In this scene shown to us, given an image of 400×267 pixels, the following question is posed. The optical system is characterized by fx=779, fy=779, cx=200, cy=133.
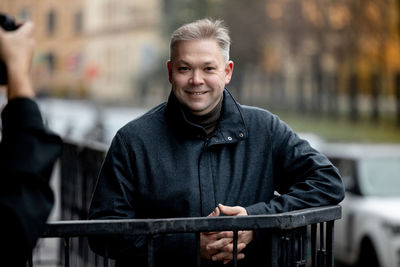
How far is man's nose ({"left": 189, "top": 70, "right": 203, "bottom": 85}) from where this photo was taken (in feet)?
10.4

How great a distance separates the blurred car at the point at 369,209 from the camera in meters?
8.45

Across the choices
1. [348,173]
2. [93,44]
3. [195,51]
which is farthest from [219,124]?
[93,44]

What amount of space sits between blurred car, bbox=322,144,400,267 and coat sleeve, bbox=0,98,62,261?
6867mm

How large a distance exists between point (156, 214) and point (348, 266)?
7.41m

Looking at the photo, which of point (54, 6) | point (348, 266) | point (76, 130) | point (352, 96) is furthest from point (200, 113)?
point (54, 6)

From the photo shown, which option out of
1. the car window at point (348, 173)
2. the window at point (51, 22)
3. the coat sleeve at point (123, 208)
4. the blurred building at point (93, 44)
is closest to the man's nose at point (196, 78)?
the coat sleeve at point (123, 208)

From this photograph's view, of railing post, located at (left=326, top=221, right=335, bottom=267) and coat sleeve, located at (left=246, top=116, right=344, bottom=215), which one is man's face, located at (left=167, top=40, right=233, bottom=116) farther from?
railing post, located at (left=326, top=221, right=335, bottom=267)

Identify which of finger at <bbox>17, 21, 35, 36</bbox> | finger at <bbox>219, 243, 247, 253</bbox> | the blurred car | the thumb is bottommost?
the blurred car

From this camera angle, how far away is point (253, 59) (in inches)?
1672

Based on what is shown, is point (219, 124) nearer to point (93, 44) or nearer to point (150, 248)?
point (150, 248)

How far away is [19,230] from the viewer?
72.8 inches

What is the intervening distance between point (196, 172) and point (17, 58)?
51.0 inches

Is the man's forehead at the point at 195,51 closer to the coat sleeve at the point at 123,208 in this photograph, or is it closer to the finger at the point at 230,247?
the coat sleeve at the point at 123,208

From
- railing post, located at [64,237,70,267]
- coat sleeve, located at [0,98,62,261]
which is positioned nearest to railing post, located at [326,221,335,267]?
railing post, located at [64,237,70,267]
